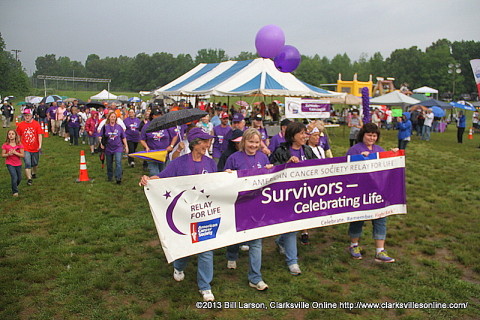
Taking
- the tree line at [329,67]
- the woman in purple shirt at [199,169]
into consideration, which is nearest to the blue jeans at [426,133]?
the woman in purple shirt at [199,169]

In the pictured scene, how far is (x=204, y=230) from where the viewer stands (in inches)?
174

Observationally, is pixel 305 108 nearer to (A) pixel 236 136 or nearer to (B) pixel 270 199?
(A) pixel 236 136

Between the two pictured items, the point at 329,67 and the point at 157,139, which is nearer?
the point at 157,139

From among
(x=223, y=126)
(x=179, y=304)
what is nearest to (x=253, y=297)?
(x=179, y=304)

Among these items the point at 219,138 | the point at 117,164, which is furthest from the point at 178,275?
the point at 117,164

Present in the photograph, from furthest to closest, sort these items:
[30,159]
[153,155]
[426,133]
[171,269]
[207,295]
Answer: [426,133]
[30,159]
[153,155]
[171,269]
[207,295]

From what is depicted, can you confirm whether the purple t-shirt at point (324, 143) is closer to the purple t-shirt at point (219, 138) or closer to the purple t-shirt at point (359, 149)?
the purple t-shirt at point (359, 149)

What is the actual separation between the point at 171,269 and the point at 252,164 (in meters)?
1.81

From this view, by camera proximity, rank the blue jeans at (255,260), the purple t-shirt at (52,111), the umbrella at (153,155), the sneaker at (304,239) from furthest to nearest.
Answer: the purple t-shirt at (52,111)
the umbrella at (153,155)
the sneaker at (304,239)
the blue jeans at (255,260)

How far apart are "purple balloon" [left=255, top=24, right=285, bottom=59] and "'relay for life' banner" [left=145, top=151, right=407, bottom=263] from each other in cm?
827

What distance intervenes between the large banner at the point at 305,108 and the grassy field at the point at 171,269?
29.4ft

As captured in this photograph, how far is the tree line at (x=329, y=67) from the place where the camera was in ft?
293

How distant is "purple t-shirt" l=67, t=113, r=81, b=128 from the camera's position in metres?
17.4

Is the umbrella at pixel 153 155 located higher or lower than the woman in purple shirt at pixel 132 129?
lower
